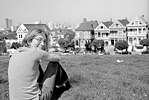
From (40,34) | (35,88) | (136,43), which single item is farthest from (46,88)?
(136,43)

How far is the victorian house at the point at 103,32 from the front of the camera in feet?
154

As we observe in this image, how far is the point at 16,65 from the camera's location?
11.5ft

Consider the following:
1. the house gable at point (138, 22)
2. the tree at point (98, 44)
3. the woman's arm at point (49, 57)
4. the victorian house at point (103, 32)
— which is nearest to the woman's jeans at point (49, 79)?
the woman's arm at point (49, 57)

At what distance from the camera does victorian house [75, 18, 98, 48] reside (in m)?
50.3

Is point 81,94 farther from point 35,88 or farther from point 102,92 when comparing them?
point 35,88

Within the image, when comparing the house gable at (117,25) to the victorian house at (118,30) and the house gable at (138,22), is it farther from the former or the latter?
the house gable at (138,22)

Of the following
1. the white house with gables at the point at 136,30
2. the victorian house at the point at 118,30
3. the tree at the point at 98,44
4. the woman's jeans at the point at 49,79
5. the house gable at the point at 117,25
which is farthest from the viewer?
the victorian house at the point at 118,30

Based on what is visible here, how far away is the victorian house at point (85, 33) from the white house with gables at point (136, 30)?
9401mm

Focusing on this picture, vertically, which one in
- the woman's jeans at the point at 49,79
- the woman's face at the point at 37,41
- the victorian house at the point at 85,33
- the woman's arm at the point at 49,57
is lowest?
the woman's jeans at the point at 49,79

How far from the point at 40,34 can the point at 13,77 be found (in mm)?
946

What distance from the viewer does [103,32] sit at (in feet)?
156

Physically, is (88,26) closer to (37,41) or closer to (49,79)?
(37,41)

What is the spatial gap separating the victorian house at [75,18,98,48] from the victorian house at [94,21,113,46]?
7.00 feet

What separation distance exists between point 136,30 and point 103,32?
24.8ft
